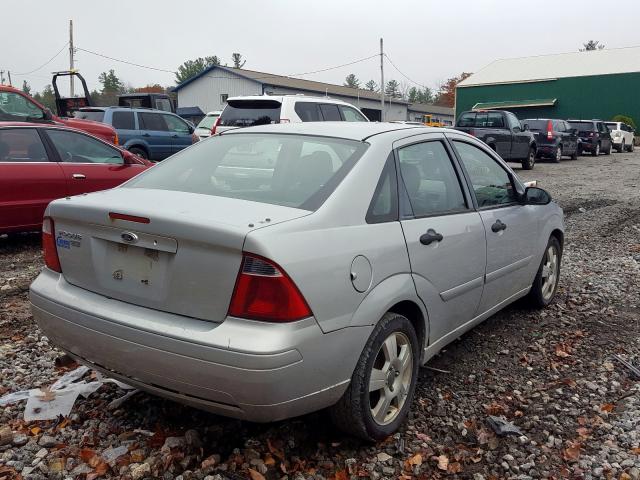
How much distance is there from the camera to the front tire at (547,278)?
16.8 ft

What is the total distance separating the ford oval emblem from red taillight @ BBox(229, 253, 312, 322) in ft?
1.83

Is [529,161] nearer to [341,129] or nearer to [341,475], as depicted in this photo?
[341,129]

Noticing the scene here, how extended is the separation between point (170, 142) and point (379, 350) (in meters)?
14.4

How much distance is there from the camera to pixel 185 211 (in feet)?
8.88

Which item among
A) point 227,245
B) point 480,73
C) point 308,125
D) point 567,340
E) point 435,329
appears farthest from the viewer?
point 480,73

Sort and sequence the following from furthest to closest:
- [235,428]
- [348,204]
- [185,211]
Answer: [235,428], [348,204], [185,211]

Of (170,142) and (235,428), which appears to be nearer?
(235,428)

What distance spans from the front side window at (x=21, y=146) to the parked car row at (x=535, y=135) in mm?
13145

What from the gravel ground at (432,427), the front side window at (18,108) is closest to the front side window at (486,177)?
the gravel ground at (432,427)

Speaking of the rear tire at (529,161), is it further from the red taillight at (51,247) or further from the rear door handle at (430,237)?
the red taillight at (51,247)

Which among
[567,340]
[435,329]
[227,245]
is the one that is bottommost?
[567,340]

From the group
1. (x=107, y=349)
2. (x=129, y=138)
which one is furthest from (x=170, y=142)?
(x=107, y=349)

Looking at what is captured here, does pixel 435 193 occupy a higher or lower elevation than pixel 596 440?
higher

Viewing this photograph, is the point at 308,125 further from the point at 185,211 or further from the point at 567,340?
the point at 567,340
